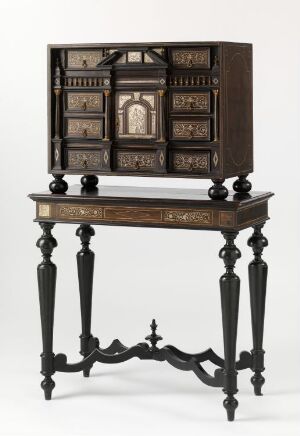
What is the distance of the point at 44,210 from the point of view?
7.95 metres

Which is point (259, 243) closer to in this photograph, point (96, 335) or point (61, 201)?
point (61, 201)

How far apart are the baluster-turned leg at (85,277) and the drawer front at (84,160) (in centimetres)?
76

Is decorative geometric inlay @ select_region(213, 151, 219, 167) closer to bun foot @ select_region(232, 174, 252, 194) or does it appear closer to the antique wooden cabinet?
the antique wooden cabinet

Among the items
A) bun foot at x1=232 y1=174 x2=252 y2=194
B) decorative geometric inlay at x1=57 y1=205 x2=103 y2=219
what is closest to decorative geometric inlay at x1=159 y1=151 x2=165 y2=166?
decorative geometric inlay at x1=57 y1=205 x2=103 y2=219

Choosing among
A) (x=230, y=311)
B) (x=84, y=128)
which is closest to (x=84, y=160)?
(x=84, y=128)

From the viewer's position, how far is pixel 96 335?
31.0ft

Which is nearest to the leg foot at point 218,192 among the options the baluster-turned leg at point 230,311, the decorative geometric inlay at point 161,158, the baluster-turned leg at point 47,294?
the baluster-turned leg at point 230,311

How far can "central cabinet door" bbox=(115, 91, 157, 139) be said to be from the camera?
302 inches

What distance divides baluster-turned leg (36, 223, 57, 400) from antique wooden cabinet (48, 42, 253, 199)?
313 mm

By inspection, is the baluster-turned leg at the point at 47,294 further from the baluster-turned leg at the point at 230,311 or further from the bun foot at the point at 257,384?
the bun foot at the point at 257,384

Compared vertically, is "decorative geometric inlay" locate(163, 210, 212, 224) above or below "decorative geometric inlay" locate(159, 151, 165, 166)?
below

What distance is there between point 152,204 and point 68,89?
89 centimetres

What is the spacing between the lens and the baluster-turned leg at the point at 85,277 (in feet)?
28.2

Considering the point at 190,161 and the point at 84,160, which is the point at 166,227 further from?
the point at 84,160
